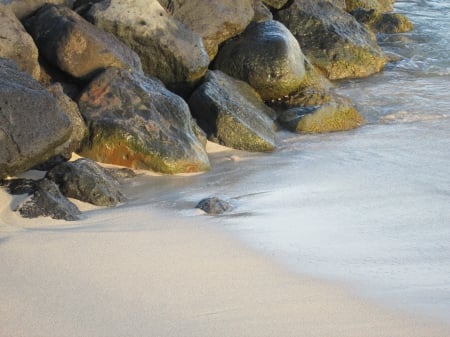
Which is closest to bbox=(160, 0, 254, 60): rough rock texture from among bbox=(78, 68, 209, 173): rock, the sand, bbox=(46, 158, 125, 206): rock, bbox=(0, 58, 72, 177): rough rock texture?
bbox=(78, 68, 209, 173): rock

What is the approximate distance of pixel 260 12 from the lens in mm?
9086

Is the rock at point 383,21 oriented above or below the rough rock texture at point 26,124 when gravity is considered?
below

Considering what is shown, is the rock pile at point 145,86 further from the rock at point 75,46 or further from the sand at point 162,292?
the sand at point 162,292

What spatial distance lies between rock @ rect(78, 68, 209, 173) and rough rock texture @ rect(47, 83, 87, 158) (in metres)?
0.06

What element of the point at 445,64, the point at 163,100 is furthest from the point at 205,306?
the point at 445,64

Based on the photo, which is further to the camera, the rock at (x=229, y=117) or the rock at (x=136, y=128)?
the rock at (x=229, y=117)

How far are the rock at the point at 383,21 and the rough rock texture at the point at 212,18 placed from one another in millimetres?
4789

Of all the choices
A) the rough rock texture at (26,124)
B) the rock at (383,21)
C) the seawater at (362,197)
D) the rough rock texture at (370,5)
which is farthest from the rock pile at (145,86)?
the rough rock texture at (370,5)

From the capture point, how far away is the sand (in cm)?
278

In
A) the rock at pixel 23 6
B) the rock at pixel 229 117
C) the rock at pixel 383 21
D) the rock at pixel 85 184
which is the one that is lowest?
the rock at pixel 383 21

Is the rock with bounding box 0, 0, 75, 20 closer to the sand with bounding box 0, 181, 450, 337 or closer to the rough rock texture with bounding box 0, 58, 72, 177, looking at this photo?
the rough rock texture with bounding box 0, 58, 72, 177

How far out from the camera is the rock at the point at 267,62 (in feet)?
25.5

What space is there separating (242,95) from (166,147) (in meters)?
1.85

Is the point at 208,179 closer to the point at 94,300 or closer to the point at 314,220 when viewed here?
the point at 314,220
